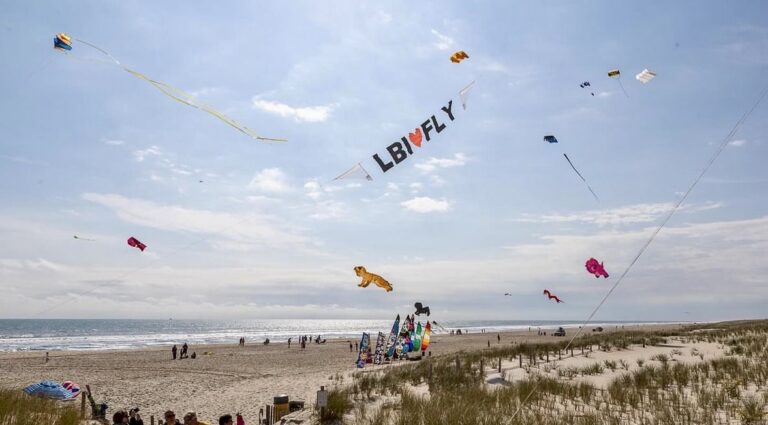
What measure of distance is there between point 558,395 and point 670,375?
14.6 ft

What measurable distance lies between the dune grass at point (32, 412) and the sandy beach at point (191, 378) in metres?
7.21

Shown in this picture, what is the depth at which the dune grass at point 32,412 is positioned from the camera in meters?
7.31

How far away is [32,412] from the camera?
798 centimetres

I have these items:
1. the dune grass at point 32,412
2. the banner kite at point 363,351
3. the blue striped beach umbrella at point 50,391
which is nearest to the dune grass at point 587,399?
the dune grass at point 32,412

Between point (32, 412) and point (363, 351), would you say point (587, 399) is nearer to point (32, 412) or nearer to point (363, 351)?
point (32, 412)

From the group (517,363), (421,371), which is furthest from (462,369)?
(517,363)

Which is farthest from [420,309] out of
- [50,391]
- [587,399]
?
[50,391]

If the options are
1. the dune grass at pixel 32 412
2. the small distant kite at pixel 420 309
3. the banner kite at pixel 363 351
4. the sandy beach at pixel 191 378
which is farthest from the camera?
the banner kite at pixel 363 351

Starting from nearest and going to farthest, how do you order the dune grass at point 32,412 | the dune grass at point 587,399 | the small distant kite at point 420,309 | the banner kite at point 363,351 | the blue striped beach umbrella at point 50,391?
the dune grass at point 32,412 → the dune grass at point 587,399 → the blue striped beach umbrella at point 50,391 → the small distant kite at point 420,309 → the banner kite at point 363,351

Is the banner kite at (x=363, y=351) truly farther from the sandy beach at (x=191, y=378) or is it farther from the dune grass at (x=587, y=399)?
the dune grass at (x=587, y=399)

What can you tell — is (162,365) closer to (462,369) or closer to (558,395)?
(462,369)

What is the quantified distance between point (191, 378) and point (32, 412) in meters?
18.6

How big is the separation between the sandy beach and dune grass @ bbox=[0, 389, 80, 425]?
23.7 feet

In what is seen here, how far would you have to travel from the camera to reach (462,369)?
18.5m
